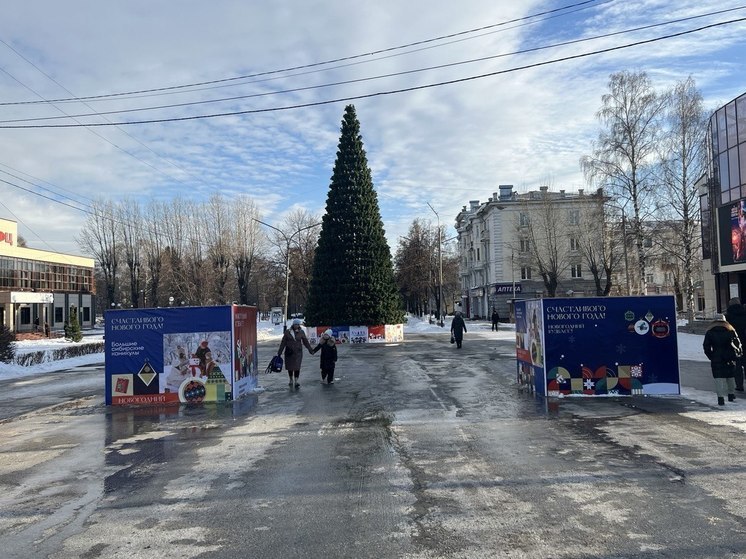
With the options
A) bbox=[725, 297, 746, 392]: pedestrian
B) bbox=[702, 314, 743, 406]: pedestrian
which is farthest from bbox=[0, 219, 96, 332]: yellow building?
bbox=[702, 314, 743, 406]: pedestrian

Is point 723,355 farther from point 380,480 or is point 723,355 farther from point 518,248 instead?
point 518,248

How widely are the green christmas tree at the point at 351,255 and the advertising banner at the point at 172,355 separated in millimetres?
23798

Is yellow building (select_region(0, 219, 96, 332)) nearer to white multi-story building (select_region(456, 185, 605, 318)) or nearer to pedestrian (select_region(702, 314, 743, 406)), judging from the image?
white multi-story building (select_region(456, 185, 605, 318))

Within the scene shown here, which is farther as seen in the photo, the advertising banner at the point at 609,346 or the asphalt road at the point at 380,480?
the advertising banner at the point at 609,346

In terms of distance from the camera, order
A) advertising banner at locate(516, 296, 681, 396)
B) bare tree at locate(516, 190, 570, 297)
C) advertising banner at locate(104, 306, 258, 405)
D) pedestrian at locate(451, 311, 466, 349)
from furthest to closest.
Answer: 1. bare tree at locate(516, 190, 570, 297)
2. pedestrian at locate(451, 311, 466, 349)
3. advertising banner at locate(104, 306, 258, 405)
4. advertising banner at locate(516, 296, 681, 396)

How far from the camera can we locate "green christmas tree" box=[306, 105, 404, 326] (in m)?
36.2

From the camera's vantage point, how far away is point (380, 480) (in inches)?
251

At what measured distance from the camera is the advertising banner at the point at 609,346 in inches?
450

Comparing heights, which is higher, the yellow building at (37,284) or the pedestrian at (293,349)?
the yellow building at (37,284)

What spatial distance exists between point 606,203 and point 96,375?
31.3 m

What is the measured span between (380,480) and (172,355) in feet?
24.4

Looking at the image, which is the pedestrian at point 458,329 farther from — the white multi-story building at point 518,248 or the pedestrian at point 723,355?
the white multi-story building at point 518,248

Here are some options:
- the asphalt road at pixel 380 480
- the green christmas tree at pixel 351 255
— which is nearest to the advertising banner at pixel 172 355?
the asphalt road at pixel 380 480

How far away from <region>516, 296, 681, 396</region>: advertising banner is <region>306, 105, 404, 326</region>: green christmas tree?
2493cm
